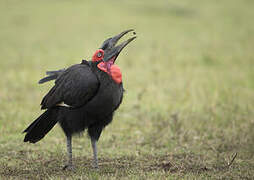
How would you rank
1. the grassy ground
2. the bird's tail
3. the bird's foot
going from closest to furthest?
1. the bird's foot
2. the bird's tail
3. the grassy ground

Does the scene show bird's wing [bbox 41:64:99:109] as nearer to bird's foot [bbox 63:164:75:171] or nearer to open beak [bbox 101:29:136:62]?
open beak [bbox 101:29:136:62]

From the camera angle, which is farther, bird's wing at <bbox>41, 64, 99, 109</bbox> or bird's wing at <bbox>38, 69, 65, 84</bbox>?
bird's wing at <bbox>38, 69, 65, 84</bbox>

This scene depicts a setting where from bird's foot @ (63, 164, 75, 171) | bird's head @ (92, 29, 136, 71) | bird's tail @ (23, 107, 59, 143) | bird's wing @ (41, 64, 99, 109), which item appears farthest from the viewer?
bird's tail @ (23, 107, 59, 143)

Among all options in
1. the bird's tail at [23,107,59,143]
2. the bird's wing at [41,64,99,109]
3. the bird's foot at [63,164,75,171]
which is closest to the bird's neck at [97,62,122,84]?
the bird's wing at [41,64,99,109]

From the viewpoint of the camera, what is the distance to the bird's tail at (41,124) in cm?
495

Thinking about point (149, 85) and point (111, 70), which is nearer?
point (111, 70)

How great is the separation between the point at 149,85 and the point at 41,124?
533 centimetres

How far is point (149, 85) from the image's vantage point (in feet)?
33.0

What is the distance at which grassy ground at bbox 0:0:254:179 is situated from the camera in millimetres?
5223

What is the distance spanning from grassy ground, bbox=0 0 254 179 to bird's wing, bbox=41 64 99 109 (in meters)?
0.78

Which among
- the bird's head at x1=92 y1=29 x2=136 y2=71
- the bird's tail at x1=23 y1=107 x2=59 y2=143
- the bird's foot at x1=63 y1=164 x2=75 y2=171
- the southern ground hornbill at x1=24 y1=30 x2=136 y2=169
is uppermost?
the bird's head at x1=92 y1=29 x2=136 y2=71

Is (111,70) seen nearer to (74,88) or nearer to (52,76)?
(74,88)

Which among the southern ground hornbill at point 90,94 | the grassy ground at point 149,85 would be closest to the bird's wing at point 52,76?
the southern ground hornbill at point 90,94

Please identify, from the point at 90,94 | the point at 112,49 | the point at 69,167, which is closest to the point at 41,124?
the point at 69,167
